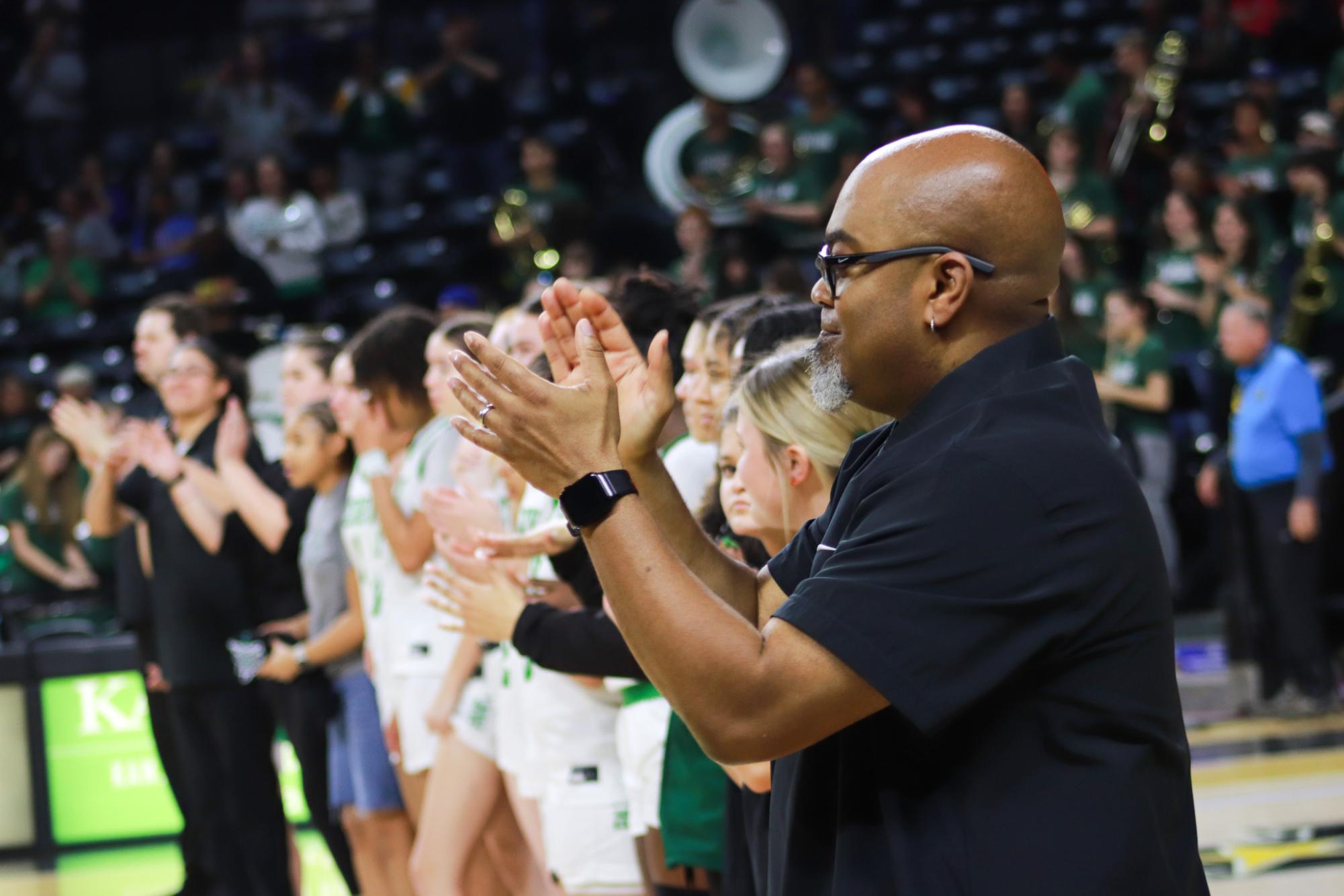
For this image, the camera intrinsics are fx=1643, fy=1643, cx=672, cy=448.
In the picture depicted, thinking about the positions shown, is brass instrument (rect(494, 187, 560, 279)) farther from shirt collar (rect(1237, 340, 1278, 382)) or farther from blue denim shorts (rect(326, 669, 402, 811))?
blue denim shorts (rect(326, 669, 402, 811))

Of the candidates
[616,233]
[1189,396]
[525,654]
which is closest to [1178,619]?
[1189,396]

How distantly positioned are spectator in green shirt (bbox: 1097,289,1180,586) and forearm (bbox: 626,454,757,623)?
7.06m

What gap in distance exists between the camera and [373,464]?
4.65m

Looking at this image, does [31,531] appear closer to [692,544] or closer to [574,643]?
[574,643]

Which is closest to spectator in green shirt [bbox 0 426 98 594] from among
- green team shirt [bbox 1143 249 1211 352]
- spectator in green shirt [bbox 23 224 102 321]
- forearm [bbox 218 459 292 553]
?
spectator in green shirt [bbox 23 224 102 321]

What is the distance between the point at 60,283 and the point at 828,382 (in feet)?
39.6

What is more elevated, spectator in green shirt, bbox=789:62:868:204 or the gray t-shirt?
spectator in green shirt, bbox=789:62:868:204

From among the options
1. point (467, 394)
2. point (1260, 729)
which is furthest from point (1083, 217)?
point (467, 394)

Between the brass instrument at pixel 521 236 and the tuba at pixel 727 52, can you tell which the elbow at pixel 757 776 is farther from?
the tuba at pixel 727 52

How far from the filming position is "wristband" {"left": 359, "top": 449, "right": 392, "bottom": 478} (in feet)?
15.2

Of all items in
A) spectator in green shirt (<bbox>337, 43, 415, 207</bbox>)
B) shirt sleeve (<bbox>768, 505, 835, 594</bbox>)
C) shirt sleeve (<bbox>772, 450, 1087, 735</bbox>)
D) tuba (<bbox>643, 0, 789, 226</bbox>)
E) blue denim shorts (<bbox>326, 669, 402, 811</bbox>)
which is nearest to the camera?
shirt sleeve (<bbox>772, 450, 1087, 735</bbox>)

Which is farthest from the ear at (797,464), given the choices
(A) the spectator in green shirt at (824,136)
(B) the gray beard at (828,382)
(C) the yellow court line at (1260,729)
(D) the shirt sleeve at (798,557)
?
(A) the spectator in green shirt at (824,136)

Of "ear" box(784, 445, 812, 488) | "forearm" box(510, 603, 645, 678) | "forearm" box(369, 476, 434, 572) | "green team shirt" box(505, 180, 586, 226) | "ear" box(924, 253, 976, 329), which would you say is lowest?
"forearm" box(510, 603, 645, 678)

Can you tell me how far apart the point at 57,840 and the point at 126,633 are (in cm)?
97
